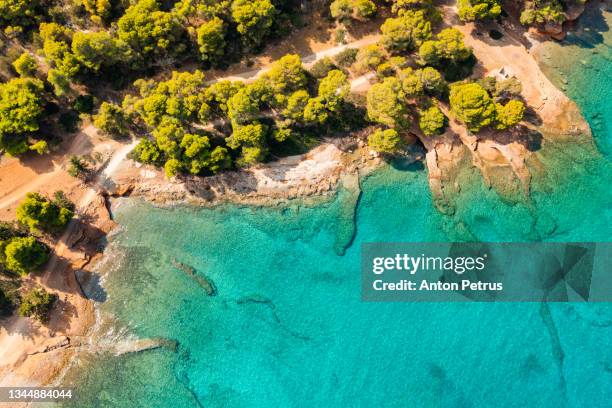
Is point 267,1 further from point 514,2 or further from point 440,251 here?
point 440,251

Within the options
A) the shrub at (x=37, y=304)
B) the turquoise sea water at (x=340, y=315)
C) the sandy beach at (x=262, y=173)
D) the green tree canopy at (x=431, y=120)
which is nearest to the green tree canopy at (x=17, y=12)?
the sandy beach at (x=262, y=173)

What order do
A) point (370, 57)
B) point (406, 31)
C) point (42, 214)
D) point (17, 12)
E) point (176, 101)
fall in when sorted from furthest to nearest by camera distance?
point (17, 12)
point (370, 57)
point (406, 31)
point (176, 101)
point (42, 214)

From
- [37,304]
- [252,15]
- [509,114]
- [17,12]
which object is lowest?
[37,304]

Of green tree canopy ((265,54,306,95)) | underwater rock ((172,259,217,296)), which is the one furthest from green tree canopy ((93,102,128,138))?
green tree canopy ((265,54,306,95))

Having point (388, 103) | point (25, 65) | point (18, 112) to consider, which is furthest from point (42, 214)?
point (388, 103)

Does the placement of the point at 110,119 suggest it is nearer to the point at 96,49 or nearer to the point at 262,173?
the point at 96,49

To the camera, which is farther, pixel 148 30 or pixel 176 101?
pixel 148 30

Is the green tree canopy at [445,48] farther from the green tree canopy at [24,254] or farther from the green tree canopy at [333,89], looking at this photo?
the green tree canopy at [24,254]

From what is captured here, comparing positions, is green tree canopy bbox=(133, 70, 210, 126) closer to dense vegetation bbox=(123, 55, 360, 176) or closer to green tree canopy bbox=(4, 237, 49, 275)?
dense vegetation bbox=(123, 55, 360, 176)
